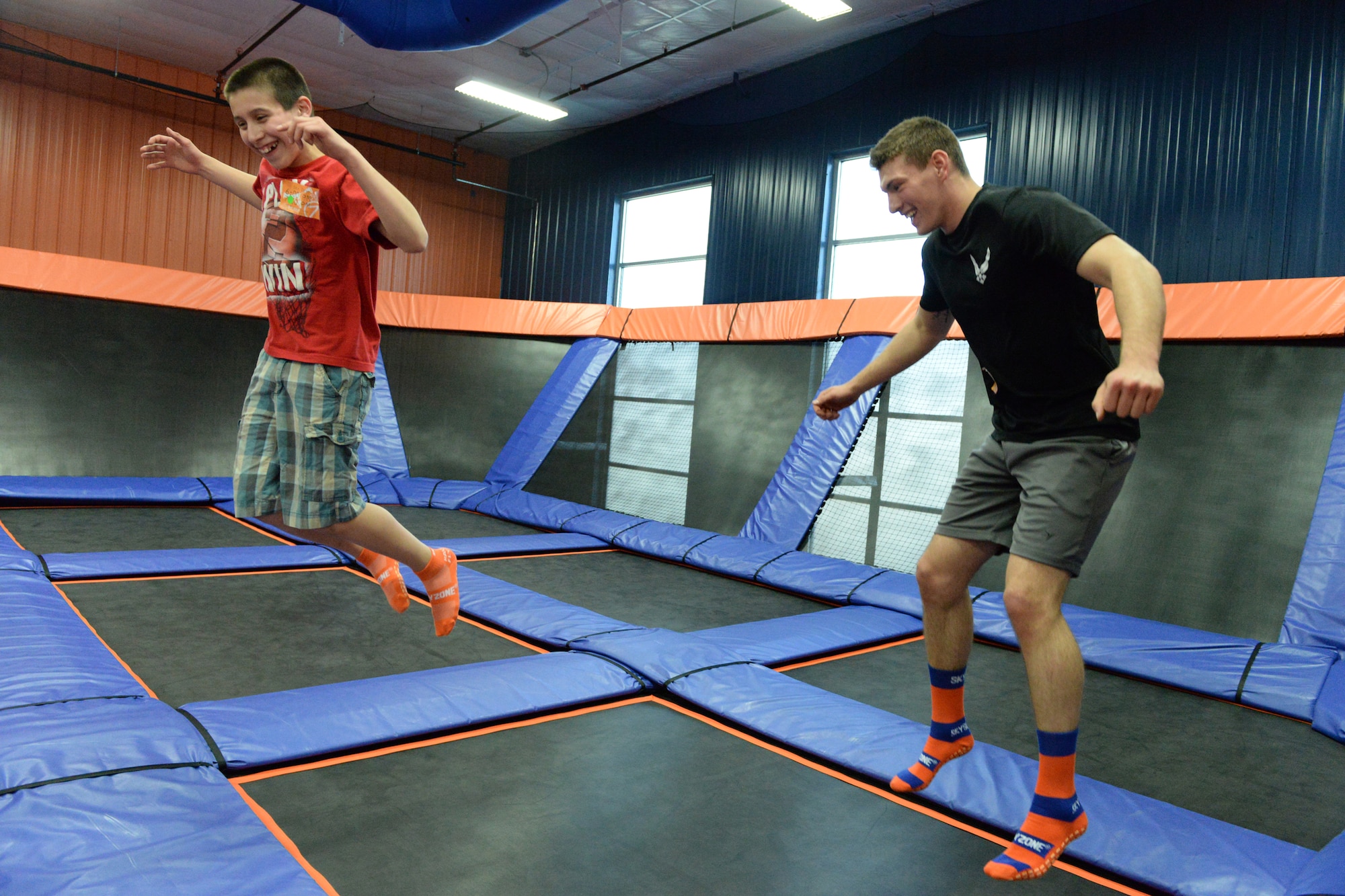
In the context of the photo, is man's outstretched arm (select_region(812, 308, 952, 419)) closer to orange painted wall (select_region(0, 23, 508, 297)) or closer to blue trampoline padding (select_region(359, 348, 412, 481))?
blue trampoline padding (select_region(359, 348, 412, 481))

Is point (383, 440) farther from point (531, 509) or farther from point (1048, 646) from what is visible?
point (1048, 646)

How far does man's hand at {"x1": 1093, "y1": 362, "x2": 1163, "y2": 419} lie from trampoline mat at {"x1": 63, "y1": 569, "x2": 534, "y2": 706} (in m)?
1.52

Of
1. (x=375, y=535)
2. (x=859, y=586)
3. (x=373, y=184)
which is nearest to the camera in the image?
(x=373, y=184)

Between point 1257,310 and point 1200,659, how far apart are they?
1270 mm

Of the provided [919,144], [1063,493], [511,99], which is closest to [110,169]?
[511,99]

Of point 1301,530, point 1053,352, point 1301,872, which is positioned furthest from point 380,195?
point 1301,530

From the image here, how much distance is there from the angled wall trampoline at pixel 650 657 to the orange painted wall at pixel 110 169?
342cm

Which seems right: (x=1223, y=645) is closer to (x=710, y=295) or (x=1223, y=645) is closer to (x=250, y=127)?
(x=250, y=127)

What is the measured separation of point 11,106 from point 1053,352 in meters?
8.59

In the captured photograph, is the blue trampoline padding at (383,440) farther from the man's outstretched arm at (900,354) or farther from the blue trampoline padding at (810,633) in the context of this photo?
the man's outstretched arm at (900,354)

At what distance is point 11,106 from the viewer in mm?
6926

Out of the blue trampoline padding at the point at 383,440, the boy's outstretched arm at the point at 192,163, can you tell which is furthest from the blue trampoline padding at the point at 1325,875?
the blue trampoline padding at the point at 383,440

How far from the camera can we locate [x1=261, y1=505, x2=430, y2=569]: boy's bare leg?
1646 millimetres

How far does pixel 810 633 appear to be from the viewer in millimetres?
2408
